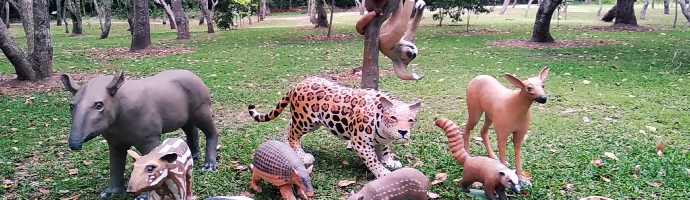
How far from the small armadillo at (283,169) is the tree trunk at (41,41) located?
21.1ft

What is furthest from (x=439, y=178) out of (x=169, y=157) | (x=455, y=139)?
(x=169, y=157)

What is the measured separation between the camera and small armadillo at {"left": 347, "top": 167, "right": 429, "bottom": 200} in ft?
9.78

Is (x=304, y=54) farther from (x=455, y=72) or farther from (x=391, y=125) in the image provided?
(x=391, y=125)

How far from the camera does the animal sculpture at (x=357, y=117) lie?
11.3 ft

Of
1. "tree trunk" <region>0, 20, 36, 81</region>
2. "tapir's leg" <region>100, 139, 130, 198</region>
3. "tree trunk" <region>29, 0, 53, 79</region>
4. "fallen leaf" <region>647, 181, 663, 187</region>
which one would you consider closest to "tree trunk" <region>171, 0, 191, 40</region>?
"tree trunk" <region>29, 0, 53, 79</region>

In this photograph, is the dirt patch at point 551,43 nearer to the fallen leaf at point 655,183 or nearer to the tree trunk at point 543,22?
the tree trunk at point 543,22

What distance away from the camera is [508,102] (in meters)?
3.48

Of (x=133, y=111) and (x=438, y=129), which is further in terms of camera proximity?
(x=438, y=129)

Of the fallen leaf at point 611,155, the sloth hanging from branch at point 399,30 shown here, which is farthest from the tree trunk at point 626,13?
the sloth hanging from branch at point 399,30

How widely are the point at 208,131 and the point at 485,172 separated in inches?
92.1

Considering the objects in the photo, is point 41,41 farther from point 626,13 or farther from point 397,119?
point 626,13

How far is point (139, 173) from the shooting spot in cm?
261

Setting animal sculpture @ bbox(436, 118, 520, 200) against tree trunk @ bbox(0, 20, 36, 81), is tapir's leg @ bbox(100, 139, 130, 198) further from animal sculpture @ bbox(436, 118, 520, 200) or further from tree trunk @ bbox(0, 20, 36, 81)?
tree trunk @ bbox(0, 20, 36, 81)

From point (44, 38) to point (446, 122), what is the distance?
294 inches
